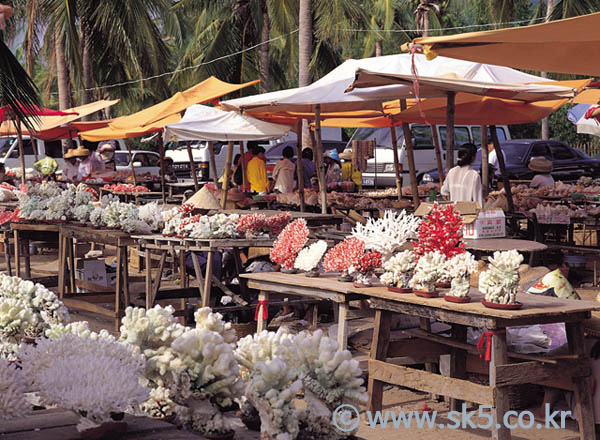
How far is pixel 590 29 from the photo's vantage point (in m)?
5.09

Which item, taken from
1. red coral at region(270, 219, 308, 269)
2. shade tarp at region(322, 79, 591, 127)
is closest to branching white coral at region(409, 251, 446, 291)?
red coral at region(270, 219, 308, 269)

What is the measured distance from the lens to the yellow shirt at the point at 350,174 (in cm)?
1770

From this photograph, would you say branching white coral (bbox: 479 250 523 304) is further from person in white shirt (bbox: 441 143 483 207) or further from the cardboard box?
person in white shirt (bbox: 441 143 483 207)

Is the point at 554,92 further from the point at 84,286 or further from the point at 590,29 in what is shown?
the point at 84,286

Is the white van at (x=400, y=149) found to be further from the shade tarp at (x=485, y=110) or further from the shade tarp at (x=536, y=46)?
the shade tarp at (x=536, y=46)

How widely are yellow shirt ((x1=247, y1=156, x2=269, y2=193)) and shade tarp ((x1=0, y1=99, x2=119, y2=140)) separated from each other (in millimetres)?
3670

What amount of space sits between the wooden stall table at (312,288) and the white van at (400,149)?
44.6 ft

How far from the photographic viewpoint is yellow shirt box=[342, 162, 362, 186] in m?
17.7

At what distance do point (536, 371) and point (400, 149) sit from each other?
52.4ft

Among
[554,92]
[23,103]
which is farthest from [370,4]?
[23,103]

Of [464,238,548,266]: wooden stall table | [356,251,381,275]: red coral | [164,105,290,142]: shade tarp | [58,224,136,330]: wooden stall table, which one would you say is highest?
[164,105,290,142]: shade tarp

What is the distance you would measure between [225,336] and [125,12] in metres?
18.6

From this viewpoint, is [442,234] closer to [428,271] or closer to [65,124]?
[428,271]

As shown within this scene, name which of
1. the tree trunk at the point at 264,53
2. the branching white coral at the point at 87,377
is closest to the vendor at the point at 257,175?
the tree trunk at the point at 264,53
